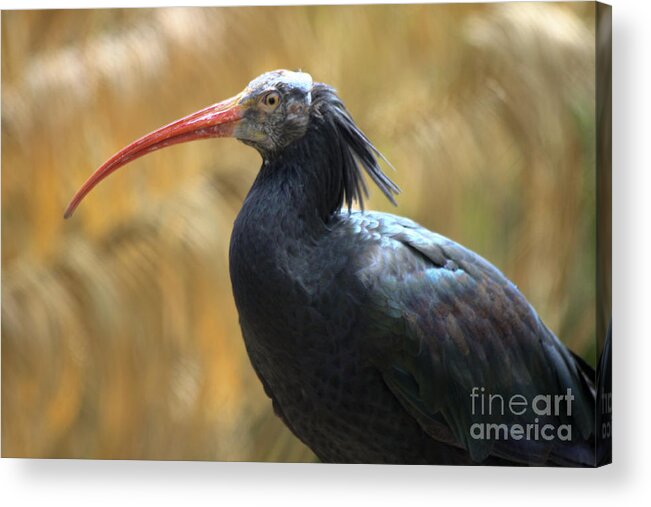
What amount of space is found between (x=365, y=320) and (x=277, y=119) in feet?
3.01

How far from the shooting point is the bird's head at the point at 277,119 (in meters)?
5.21

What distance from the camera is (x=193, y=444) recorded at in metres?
5.99

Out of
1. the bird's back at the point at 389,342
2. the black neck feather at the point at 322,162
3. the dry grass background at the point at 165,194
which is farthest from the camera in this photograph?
the dry grass background at the point at 165,194

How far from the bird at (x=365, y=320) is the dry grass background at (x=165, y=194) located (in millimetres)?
583

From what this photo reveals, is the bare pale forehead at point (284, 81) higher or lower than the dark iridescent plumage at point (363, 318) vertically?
higher

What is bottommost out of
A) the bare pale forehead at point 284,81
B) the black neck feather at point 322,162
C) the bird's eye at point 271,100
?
the black neck feather at point 322,162

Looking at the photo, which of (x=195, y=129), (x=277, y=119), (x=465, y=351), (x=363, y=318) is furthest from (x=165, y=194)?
(x=465, y=351)

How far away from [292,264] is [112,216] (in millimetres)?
1518

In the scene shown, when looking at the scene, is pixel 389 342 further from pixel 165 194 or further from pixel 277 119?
pixel 165 194

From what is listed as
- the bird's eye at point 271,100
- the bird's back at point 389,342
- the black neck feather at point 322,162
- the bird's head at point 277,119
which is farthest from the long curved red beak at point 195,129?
the bird's back at point 389,342

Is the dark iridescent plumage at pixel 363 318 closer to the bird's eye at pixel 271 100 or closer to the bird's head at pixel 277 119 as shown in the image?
the bird's head at pixel 277 119

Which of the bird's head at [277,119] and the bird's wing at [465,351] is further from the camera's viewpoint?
the bird's head at [277,119]

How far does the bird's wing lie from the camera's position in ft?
16.7

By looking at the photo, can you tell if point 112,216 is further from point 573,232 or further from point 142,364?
point 573,232
